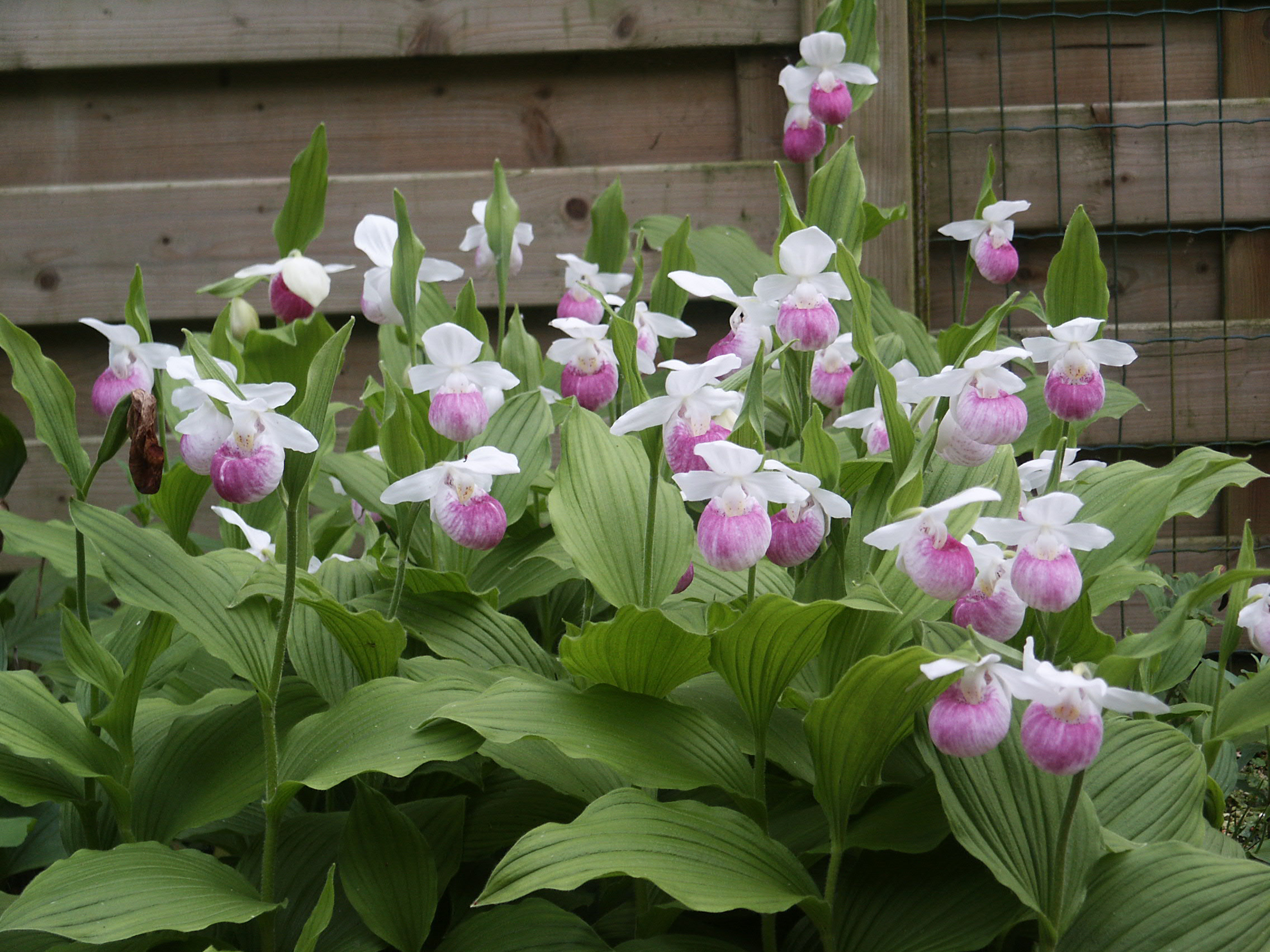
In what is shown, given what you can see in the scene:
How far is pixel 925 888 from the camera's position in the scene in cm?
90

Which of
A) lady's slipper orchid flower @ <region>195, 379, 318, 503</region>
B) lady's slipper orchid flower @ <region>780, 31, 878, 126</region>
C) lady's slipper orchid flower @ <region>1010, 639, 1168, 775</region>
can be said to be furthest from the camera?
lady's slipper orchid flower @ <region>780, 31, 878, 126</region>

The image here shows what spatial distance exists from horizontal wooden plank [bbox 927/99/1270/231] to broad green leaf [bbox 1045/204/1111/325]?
1.54 m

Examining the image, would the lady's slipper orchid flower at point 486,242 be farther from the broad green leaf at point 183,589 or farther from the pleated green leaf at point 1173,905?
the pleated green leaf at point 1173,905

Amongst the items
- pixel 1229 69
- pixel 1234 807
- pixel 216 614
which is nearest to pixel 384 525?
pixel 216 614

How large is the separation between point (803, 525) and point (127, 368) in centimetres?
86

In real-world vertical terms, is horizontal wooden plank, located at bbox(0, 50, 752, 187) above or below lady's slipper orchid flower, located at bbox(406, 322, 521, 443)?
above

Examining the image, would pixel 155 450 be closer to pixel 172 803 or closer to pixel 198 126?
pixel 172 803

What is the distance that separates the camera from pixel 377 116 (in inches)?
101

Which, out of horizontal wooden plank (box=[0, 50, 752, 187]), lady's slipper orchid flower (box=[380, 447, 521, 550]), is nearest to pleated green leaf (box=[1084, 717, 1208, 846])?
lady's slipper orchid flower (box=[380, 447, 521, 550])

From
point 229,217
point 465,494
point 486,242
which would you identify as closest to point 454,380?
point 465,494

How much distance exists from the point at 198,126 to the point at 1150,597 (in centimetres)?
239

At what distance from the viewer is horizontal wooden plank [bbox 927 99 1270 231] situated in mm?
2484

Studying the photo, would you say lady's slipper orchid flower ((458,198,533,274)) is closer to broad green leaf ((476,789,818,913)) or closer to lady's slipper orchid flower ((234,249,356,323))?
lady's slipper orchid flower ((234,249,356,323))

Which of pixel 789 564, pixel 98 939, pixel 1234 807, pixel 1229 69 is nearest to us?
pixel 98 939
